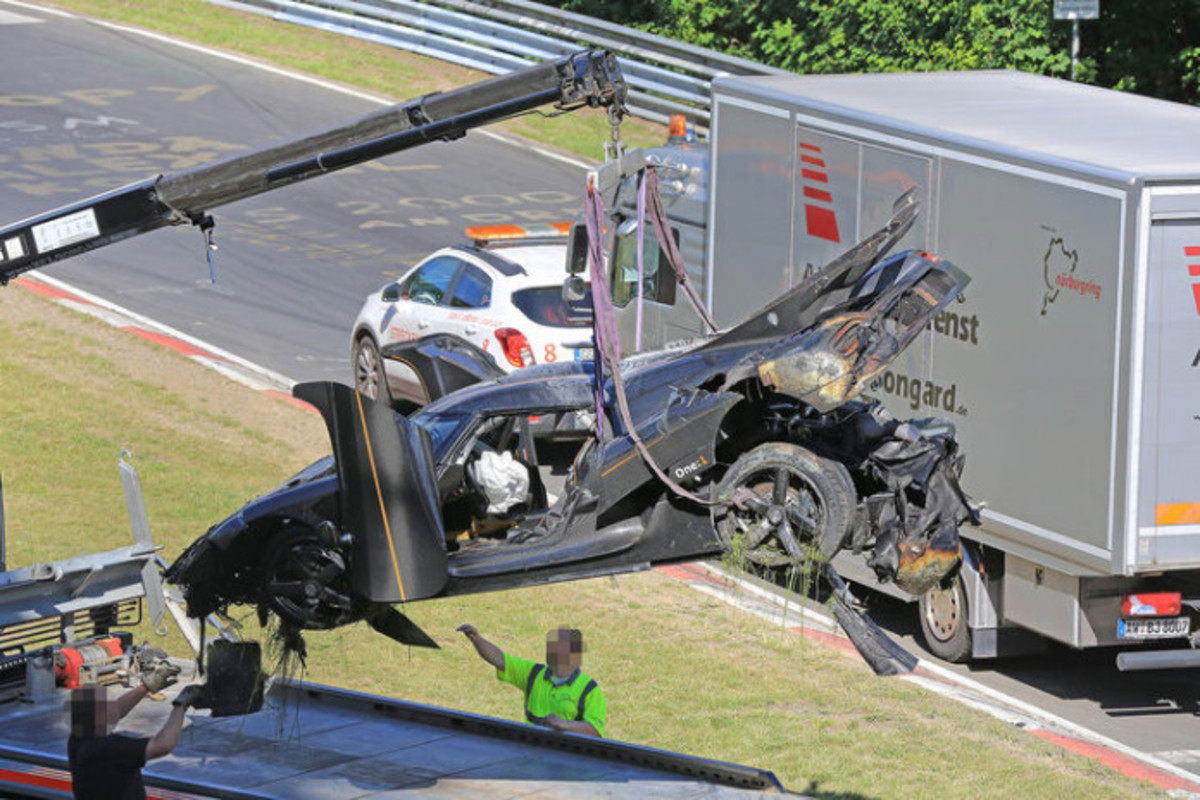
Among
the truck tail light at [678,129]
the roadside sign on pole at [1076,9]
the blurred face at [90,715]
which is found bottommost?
the blurred face at [90,715]

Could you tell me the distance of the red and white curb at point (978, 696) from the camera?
39.4 ft

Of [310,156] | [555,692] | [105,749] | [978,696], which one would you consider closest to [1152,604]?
[978,696]

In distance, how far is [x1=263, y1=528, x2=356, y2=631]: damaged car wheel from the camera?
30.2ft

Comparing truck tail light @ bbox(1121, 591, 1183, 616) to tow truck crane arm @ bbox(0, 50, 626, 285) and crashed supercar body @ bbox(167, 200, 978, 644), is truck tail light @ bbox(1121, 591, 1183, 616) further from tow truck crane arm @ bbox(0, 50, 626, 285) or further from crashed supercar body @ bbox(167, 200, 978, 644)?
tow truck crane arm @ bbox(0, 50, 626, 285)

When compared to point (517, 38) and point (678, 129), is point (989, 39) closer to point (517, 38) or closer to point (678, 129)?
point (517, 38)

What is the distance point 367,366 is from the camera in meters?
19.8

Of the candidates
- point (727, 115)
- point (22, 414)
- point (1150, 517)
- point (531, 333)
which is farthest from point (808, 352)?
point (22, 414)

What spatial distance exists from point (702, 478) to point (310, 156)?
280cm

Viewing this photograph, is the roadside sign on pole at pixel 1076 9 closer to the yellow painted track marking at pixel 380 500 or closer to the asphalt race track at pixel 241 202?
the asphalt race track at pixel 241 202

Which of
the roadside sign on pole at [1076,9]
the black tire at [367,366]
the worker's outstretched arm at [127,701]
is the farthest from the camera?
the roadside sign on pole at [1076,9]

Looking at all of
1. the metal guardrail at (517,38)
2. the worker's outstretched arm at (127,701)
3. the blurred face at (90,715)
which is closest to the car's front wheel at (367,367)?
the worker's outstretched arm at (127,701)

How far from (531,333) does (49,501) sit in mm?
4478

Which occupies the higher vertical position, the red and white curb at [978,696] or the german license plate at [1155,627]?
the german license plate at [1155,627]

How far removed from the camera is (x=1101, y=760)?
12.2m
